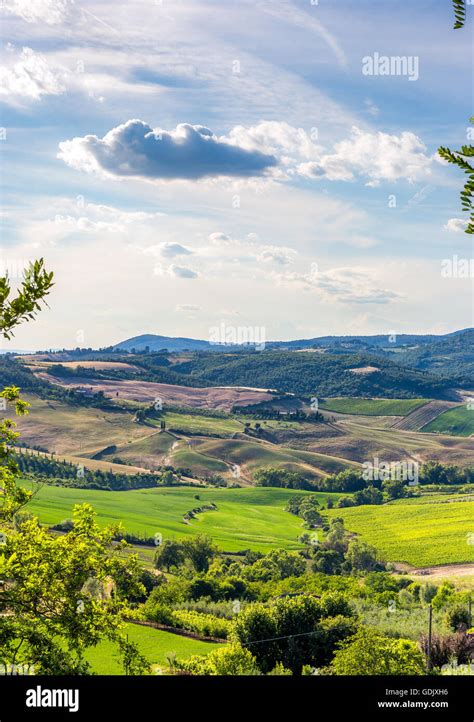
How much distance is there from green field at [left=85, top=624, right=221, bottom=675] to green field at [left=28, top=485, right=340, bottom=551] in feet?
202

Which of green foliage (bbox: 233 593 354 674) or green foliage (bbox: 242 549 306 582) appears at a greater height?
green foliage (bbox: 233 593 354 674)

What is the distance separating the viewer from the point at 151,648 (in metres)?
52.2

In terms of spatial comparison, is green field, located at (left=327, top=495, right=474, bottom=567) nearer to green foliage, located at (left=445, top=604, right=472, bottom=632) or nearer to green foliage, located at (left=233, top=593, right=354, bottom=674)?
green foliage, located at (left=445, top=604, right=472, bottom=632)

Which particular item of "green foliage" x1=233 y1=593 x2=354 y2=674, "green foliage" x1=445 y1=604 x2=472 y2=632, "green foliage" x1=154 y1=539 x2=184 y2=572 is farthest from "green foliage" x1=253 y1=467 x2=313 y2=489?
"green foliage" x1=233 y1=593 x2=354 y2=674

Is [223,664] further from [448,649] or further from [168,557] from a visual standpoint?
[168,557]

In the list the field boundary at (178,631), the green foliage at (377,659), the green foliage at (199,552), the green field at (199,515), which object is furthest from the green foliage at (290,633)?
the green field at (199,515)

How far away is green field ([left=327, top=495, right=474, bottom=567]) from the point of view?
386ft

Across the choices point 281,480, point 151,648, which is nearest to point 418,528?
point 281,480

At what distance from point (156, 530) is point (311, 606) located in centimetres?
7659

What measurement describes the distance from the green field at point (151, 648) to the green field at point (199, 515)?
61.6m

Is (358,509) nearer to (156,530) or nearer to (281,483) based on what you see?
(281,483)

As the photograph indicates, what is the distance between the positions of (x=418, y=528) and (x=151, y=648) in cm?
9811

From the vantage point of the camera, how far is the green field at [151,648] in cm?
4625
